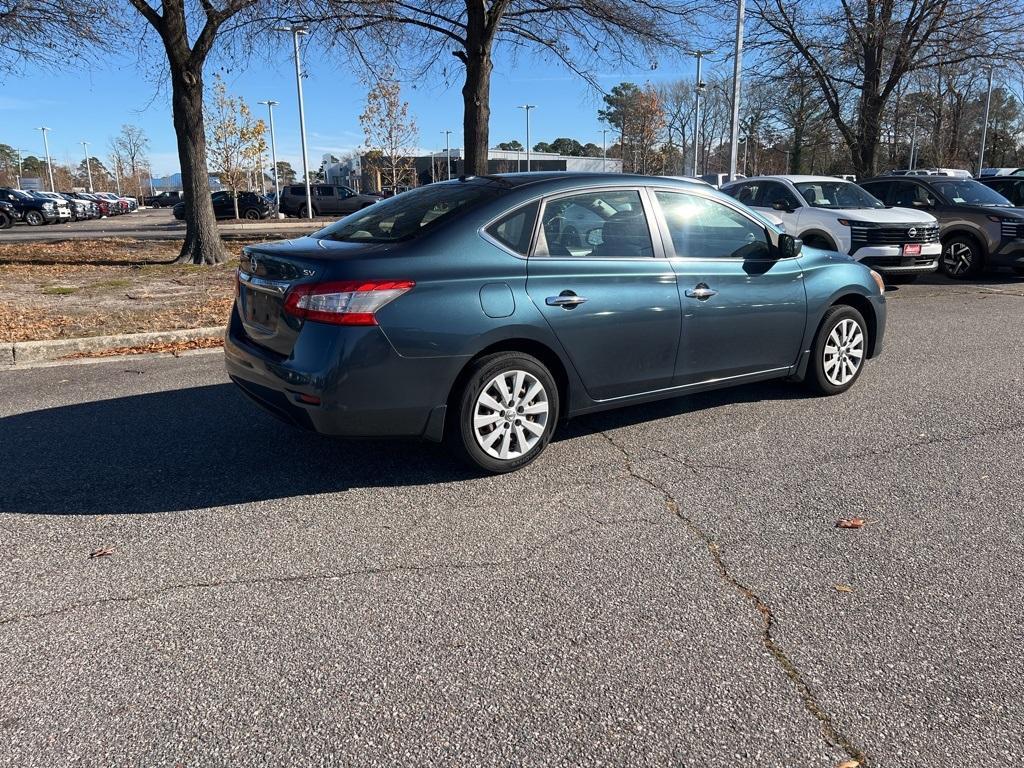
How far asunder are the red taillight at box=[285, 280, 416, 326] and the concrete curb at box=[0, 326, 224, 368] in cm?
465

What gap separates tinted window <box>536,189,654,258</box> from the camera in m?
4.39

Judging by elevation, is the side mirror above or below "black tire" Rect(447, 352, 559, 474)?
above

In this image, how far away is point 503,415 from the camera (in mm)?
4199

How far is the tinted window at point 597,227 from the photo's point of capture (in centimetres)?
439

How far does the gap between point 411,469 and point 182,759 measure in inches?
90.9

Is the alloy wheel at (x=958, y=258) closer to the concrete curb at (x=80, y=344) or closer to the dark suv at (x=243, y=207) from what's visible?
the concrete curb at (x=80, y=344)

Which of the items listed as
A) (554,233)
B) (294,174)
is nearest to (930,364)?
(554,233)

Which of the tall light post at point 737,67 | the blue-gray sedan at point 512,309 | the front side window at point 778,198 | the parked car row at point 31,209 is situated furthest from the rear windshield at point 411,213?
the parked car row at point 31,209

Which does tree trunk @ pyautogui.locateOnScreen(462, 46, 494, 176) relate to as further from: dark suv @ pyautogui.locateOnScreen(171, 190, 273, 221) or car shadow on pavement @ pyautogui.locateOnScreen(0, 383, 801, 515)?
dark suv @ pyautogui.locateOnScreen(171, 190, 273, 221)

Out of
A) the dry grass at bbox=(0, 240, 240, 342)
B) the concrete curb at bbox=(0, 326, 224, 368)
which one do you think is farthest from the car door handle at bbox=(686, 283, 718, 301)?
the dry grass at bbox=(0, 240, 240, 342)

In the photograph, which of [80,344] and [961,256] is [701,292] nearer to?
[80,344]

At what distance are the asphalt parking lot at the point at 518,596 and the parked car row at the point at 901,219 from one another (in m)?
6.73

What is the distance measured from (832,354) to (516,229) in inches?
113

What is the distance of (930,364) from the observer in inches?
279
